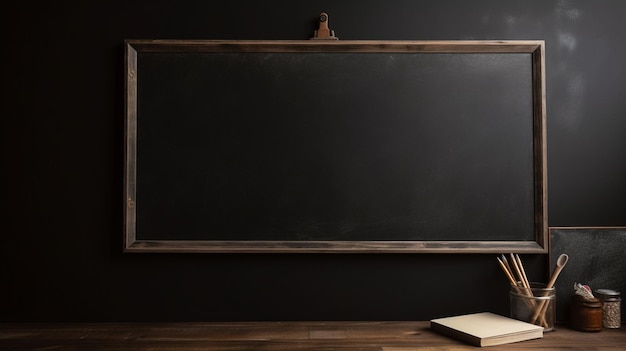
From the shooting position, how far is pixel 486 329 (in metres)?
1.82

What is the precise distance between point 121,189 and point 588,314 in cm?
170

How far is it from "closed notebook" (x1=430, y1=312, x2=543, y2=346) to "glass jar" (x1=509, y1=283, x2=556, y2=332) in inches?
1.8

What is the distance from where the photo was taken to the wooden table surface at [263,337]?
1.76 metres

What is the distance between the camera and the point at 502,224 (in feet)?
6.91

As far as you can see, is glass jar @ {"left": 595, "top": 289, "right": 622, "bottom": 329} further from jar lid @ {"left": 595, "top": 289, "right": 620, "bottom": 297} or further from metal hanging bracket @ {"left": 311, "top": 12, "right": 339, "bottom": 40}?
metal hanging bracket @ {"left": 311, "top": 12, "right": 339, "bottom": 40}

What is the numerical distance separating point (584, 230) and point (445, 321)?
25.0 inches

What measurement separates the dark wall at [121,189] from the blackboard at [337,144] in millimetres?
82

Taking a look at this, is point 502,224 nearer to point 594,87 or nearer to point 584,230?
point 584,230

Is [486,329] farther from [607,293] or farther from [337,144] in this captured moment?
[337,144]

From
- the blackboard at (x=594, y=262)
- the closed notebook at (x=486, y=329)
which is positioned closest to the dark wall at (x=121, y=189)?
the blackboard at (x=594, y=262)

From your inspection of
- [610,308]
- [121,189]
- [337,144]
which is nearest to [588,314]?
[610,308]

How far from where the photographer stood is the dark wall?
2.10m

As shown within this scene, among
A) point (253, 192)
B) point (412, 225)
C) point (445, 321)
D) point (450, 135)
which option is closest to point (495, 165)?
point (450, 135)

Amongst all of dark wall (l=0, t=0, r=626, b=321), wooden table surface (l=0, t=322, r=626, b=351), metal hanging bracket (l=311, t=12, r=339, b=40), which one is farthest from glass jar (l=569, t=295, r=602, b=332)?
metal hanging bracket (l=311, t=12, r=339, b=40)
